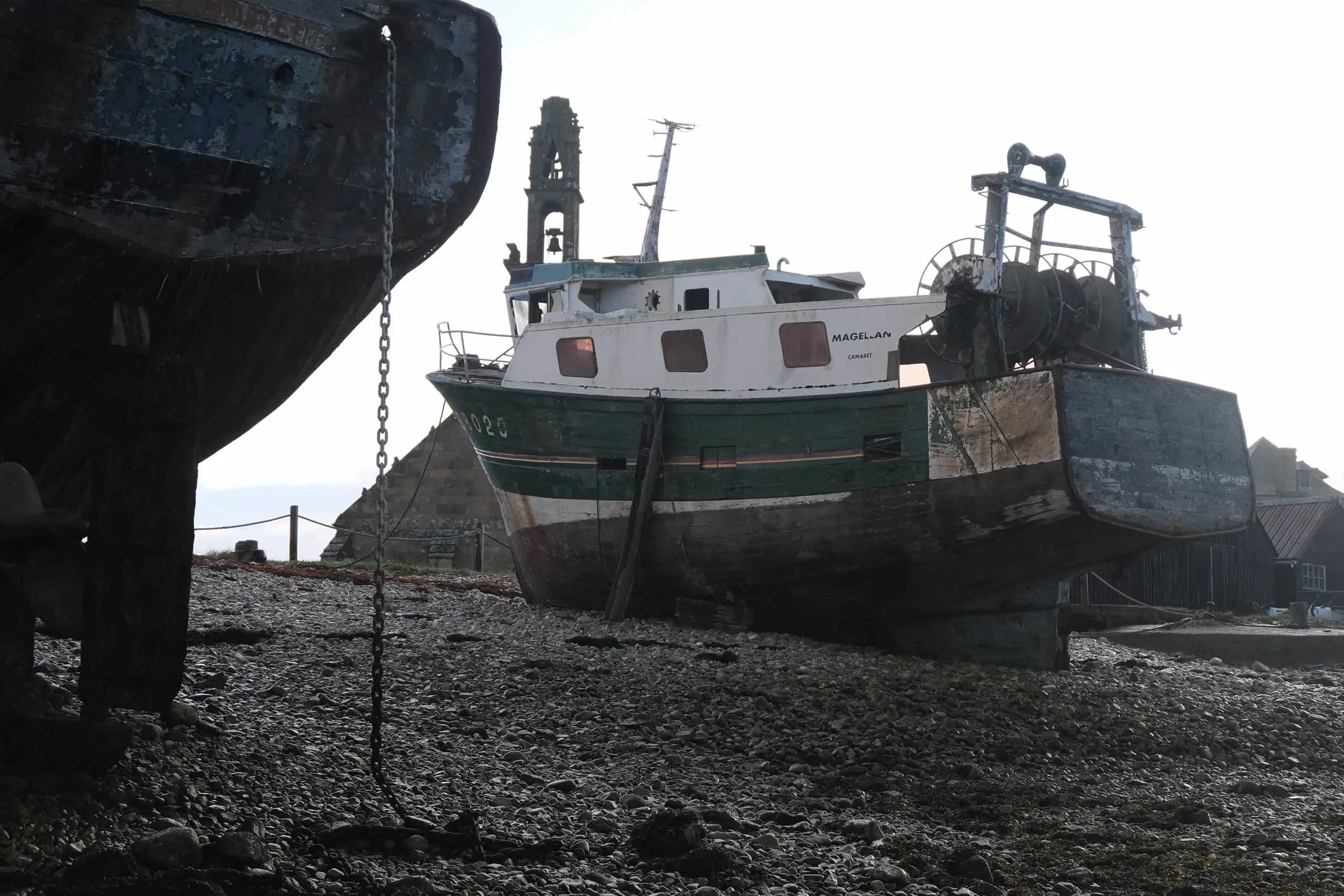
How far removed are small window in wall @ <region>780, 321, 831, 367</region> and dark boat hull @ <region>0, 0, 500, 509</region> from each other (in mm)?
6604

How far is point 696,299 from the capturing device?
42.8 feet

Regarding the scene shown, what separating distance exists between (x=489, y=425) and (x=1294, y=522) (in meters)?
24.1

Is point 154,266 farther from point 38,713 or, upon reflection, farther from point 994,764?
point 994,764

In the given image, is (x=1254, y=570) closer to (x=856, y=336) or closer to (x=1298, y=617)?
(x=1298, y=617)

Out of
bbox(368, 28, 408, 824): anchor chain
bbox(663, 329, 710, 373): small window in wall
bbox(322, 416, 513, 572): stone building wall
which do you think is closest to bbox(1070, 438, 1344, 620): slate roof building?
bbox(663, 329, 710, 373): small window in wall

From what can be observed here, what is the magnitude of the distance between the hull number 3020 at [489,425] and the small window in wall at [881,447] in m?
3.90

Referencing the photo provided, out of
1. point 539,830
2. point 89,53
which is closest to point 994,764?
point 539,830

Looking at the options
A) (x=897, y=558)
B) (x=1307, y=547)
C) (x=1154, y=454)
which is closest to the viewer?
(x=1154, y=454)

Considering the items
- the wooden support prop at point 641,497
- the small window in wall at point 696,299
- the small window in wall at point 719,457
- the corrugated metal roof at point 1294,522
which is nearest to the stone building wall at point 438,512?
the small window in wall at point 696,299

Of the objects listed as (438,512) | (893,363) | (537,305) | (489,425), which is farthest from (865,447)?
(438,512)

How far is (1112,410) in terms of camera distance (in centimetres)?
1041

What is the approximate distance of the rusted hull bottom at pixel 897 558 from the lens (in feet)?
34.7

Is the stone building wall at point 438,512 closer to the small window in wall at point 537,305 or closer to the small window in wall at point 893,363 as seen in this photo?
the small window in wall at point 537,305

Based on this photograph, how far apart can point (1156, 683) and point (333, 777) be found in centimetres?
728
